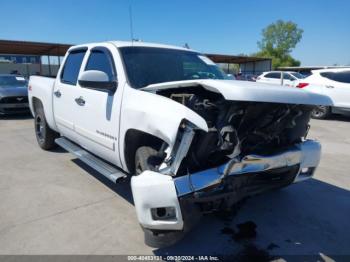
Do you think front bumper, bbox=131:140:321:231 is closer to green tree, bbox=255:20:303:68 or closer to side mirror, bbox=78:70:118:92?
side mirror, bbox=78:70:118:92

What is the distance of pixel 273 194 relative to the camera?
421 centimetres

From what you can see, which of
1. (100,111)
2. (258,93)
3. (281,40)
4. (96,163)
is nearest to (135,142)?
(100,111)

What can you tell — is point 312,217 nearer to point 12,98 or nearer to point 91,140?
point 91,140

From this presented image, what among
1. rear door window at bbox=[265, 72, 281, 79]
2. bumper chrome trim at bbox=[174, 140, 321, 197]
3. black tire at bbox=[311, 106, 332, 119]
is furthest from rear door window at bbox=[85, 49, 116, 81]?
rear door window at bbox=[265, 72, 281, 79]

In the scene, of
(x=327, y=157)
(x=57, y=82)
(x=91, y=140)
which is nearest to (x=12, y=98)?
(x=57, y=82)

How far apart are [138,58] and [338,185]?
3514 mm

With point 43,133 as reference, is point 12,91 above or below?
above

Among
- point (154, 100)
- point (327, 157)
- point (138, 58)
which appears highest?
point (138, 58)

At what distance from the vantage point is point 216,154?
8.61 ft

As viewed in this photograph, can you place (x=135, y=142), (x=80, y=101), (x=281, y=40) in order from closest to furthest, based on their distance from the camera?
(x=135, y=142) → (x=80, y=101) → (x=281, y=40)

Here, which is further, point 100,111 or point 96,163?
point 96,163

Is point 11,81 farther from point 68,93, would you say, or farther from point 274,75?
point 274,75

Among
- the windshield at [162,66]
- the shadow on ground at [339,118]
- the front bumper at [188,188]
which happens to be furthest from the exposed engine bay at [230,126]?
the shadow on ground at [339,118]

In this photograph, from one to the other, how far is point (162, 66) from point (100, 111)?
0.94m
